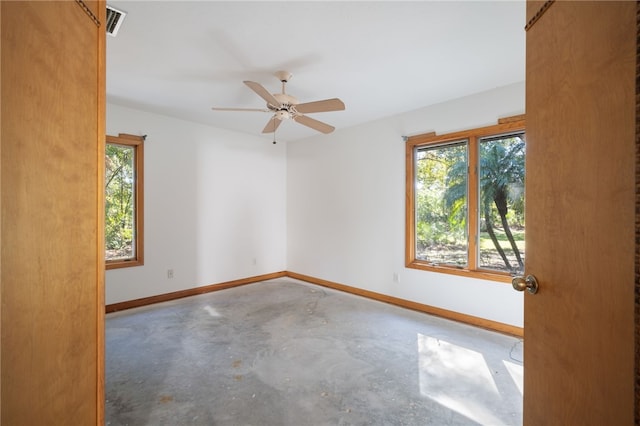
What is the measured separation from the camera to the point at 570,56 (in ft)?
2.73

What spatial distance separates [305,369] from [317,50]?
99.6 inches

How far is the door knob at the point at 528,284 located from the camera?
0.98m

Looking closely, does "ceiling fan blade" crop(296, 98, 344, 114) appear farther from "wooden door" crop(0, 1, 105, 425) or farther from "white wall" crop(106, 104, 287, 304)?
"white wall" crop(106, 104, 287, 304)

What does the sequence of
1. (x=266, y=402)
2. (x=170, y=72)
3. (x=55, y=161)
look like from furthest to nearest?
(x=170, y=72), (x=266, y=402), (x=55, y=161)

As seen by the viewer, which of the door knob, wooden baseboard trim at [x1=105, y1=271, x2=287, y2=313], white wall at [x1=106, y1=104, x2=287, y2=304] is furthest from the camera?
white wall at [x1=106, y1=104, x2=287, y2=304]

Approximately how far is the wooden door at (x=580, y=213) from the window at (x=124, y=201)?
4.03 metres

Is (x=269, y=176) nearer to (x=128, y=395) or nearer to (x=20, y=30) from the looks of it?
(x=128, y=395)

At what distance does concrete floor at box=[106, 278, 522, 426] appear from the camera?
1706mm

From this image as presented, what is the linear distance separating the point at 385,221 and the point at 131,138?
11.4ft

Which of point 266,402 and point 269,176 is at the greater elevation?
point 269,176

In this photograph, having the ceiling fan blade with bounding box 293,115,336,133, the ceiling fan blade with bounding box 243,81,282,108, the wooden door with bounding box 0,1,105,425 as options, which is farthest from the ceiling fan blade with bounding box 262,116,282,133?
the wooden door with bounding box 0,1,105,425

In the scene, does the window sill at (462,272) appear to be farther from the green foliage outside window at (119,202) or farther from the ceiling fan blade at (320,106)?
the green foliage outside window at (119,202)

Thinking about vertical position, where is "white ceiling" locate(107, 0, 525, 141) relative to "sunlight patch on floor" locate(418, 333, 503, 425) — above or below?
above

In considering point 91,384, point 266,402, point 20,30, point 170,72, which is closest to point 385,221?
point 266,402
